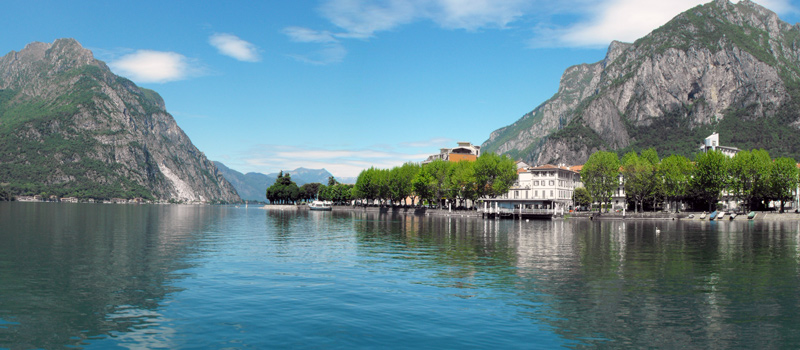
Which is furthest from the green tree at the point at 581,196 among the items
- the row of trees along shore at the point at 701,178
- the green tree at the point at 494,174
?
the green tree at the point at 494,174

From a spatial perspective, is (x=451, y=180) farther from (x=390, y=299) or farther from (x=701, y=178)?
(x=390, y=299)

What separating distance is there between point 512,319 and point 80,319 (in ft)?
54.2

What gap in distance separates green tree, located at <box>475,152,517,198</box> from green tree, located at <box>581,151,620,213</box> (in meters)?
19.9

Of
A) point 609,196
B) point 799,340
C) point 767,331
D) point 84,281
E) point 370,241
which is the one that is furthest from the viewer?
point 609,196

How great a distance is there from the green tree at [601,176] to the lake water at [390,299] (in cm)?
9825

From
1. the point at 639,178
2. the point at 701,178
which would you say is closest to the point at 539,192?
the point at 639,178

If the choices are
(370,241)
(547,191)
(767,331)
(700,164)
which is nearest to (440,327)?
(767,331)

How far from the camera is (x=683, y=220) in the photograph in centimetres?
12331

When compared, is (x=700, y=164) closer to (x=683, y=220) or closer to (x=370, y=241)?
(x=683, y=220)

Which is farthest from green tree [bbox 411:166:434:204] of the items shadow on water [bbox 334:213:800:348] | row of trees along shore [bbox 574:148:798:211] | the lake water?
the lake water

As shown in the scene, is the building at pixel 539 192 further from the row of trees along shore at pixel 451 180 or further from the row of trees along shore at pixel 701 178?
the row of trees along shore at pixel 701 178

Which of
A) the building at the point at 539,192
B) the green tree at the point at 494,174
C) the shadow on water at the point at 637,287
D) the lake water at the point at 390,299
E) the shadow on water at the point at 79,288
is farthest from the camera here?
the building at the point at 539,192

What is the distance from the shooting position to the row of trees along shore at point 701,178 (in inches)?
4911

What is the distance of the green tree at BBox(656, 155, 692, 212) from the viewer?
5241 inches
